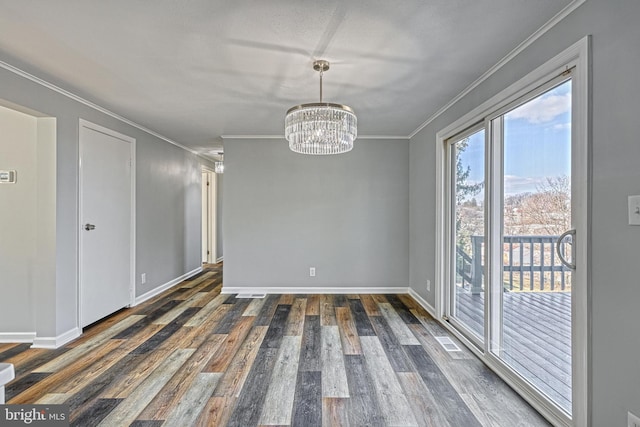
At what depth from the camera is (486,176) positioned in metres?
2.53

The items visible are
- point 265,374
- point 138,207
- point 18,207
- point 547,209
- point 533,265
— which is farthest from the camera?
point 138,207

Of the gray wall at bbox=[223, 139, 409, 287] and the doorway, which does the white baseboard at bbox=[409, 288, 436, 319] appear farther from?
the doorway

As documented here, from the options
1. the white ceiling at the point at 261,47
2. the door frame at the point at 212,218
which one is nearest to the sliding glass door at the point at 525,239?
the white ceiling at the point at 261,47

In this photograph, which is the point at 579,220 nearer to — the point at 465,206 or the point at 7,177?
the point at 465,206

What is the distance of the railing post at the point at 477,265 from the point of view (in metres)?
2.75

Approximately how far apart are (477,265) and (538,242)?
0.85 m

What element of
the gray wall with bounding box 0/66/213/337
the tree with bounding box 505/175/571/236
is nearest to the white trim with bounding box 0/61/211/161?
the gray wall with bounding box 0/66/213/337

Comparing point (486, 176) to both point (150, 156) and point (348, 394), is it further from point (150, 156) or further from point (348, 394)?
point (150, 156)

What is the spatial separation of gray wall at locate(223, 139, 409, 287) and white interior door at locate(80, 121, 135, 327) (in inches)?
48.7

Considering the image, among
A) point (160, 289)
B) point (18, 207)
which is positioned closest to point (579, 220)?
point (18, 207)

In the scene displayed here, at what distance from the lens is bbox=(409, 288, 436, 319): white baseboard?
362 cm

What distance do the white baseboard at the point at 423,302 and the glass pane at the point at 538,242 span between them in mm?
1271

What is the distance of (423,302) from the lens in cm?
394
